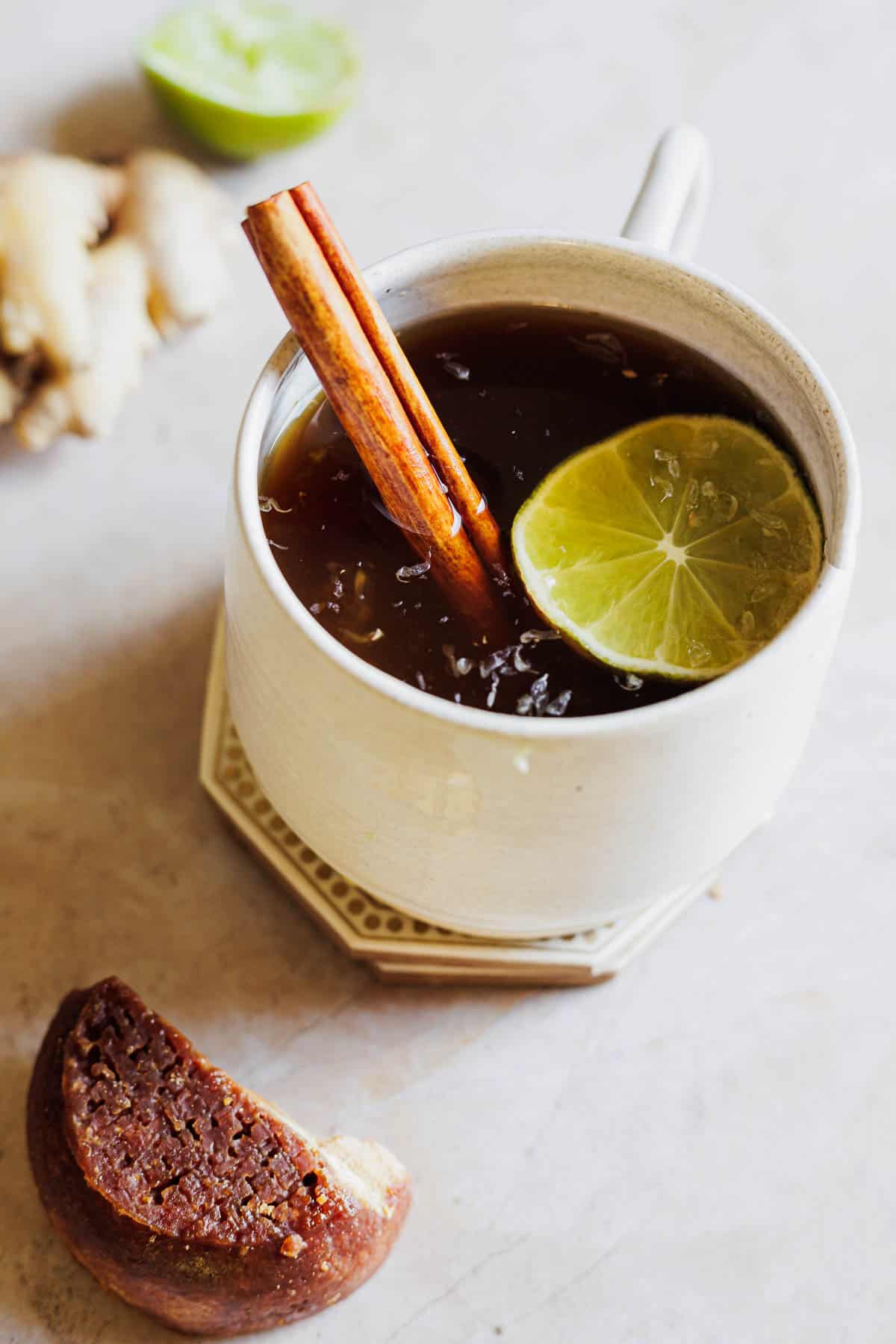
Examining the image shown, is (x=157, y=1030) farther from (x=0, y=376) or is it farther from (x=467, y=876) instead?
(x=0, y=376)

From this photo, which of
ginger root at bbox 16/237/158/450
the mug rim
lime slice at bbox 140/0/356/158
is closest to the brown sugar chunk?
the mug rim

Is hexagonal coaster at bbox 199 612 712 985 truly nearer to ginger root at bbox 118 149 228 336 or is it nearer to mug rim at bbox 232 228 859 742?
mug rim at bbox 232 228 859 742

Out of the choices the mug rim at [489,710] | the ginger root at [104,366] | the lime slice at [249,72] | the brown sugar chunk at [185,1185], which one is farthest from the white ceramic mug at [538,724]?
the lime slice at [249,72]

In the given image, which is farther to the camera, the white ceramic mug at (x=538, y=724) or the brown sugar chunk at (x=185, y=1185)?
the brown sugar chunk at (x=185, y=1185)

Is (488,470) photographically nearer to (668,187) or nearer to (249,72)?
(668,187)

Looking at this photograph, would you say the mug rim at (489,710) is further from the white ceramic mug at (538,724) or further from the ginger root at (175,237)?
the ginger root at (175,237)

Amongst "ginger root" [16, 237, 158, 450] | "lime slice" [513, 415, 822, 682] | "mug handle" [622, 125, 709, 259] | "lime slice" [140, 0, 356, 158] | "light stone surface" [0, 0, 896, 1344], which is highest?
"mug handle" [622, 125, 709, 259]
